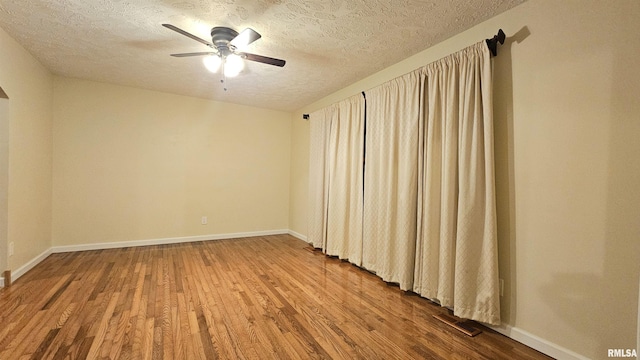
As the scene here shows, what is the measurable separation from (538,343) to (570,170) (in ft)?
3.83

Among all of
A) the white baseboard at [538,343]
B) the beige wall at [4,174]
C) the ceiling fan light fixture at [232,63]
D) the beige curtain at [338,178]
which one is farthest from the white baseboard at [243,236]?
the ceiling fan light fixture at [232,63]

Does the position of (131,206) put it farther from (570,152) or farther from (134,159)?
(570,152)

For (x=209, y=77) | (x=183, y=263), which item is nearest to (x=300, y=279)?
(x=183, y=263)

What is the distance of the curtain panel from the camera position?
6.89 ft

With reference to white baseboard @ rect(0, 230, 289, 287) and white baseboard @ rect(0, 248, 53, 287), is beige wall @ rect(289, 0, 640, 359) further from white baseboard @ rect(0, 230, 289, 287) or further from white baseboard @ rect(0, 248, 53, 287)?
white baseboard @ rect(0, 248, 53, 287)

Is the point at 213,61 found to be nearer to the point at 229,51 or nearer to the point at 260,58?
the point at 229,51

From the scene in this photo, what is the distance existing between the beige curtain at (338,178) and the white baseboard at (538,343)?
5.38 feet

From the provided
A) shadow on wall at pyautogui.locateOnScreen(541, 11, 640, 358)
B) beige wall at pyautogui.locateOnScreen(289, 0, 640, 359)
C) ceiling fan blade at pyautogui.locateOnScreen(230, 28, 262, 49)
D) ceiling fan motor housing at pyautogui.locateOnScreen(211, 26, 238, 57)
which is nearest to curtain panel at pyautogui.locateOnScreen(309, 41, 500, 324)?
beige wall at pyautogui.locateOnScreen(289, 0, 640, 359)

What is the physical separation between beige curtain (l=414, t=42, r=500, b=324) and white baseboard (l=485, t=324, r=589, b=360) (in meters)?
0.12

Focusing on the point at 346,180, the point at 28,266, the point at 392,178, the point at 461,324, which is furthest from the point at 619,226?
the point at 28,266

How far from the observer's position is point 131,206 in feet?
13.7

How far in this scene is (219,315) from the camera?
2188 mm

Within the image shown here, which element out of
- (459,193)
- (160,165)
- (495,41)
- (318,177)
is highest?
(495,41)

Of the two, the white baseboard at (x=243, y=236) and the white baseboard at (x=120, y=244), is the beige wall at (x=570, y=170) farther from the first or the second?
the white baseboard at (x=120, y=244)
